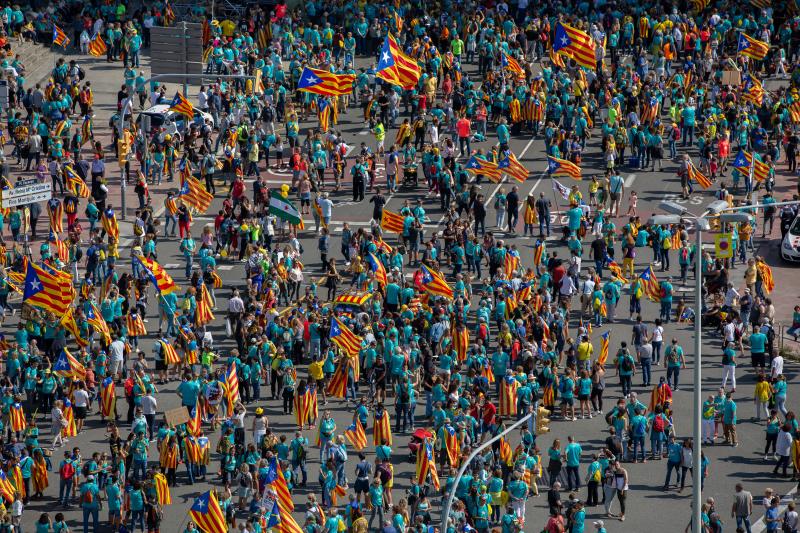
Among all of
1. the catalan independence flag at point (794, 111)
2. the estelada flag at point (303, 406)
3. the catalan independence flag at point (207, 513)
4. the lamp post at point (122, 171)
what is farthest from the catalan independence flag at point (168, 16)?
the catalan independence flag at point (207, 513)

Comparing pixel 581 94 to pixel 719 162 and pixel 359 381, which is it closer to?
pixel 719 162

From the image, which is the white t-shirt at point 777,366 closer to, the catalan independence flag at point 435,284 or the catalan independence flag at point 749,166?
the catalan independence flag at point 435,284

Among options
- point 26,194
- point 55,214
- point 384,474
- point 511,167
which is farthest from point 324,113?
point 384,474

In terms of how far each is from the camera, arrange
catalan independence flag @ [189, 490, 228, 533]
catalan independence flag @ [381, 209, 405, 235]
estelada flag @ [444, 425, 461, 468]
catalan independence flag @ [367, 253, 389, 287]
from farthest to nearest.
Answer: catalan independence flag @ [381, 209, 405, 235]
catalan independence flag @ [367, 253, 389, 287]
estelada flag @ [444, 425, 461, 468]
catalan independence flag @ [189, 490, 228, 533]

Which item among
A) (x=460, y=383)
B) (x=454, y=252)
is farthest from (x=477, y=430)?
(x=454, y=252)

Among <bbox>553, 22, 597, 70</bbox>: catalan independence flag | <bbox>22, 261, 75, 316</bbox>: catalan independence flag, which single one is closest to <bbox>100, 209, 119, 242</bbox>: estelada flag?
<bbox>22, 261, 75, 316</bbox>: catalan independence flag

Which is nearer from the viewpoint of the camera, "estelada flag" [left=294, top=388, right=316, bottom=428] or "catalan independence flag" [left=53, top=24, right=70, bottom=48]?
"estelada flag" [left=294, top=388, right=316, bottom=428]

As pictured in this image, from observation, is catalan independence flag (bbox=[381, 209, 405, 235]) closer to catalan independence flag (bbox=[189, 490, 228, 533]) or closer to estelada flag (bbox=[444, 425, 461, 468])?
estelada flag (bbox=[444, 425, 461, 468])
